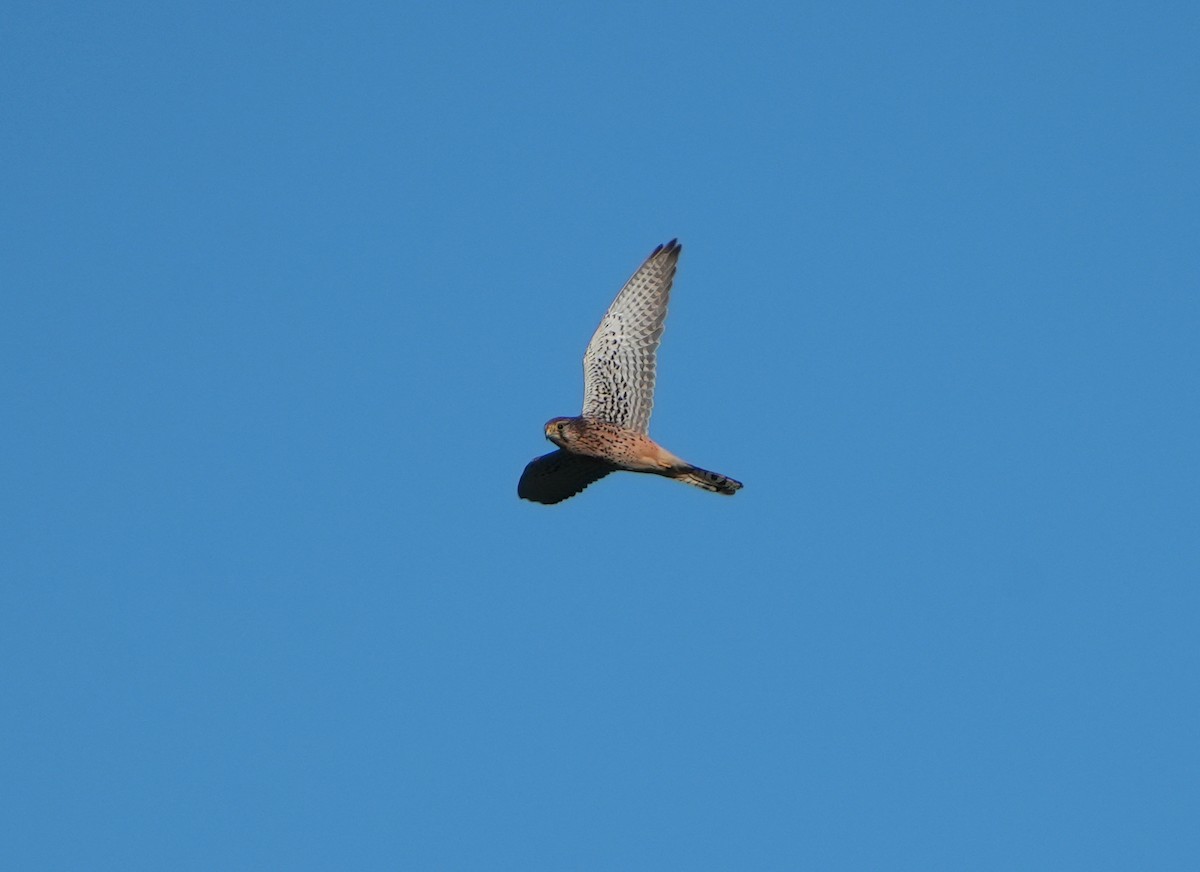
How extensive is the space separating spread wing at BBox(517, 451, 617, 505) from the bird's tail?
90 cm

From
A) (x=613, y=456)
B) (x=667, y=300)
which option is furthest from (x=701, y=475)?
(x=667, y=300)

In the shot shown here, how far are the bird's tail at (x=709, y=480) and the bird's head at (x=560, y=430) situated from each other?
1095 millimetres

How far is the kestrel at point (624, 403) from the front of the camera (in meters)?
16.8

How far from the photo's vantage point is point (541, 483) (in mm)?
18391

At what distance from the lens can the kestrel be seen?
1678 cm

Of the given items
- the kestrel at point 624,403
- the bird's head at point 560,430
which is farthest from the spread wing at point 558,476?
the bird's head at point 560,430

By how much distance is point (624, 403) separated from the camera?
1723 cm

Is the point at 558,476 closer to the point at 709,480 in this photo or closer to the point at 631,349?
the point at 631,349

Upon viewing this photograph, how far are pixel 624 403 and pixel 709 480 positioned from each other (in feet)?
4.04

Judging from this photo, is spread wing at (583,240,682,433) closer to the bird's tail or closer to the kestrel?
the kestrel

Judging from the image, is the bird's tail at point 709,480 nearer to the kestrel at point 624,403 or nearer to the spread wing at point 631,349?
the kestrel at point 624,403

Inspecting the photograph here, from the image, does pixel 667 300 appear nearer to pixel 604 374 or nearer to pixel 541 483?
pixel 604 374

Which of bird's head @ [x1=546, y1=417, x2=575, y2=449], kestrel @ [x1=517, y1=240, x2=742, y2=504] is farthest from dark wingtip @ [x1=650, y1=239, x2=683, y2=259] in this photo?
bird's head @ [x1=546, y1=417, x2=575, y2=449]

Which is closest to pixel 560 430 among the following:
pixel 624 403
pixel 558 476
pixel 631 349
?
pixel 624 403
